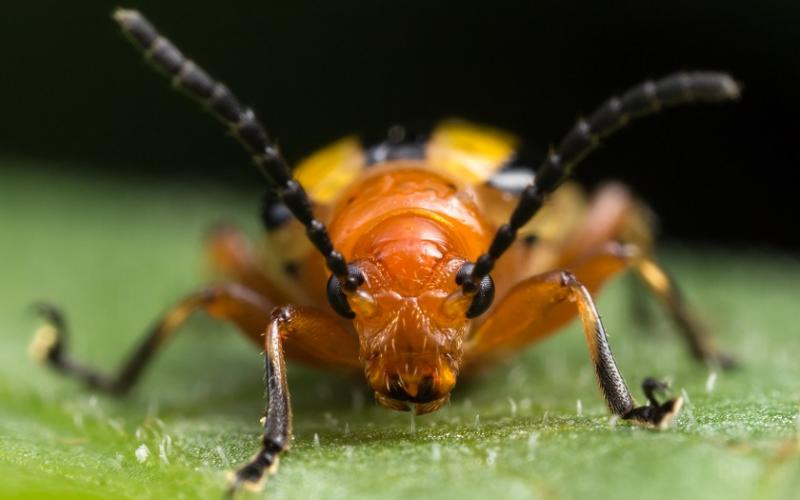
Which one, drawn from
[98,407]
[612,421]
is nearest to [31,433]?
[98,407]

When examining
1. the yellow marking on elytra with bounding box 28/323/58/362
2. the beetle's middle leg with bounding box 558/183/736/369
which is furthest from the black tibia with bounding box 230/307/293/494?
the yellow marking on elytra with bounding box 28/323/58/362

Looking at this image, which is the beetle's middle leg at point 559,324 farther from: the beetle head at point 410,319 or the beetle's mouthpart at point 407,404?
the beetle's mouthpart at point 407,404

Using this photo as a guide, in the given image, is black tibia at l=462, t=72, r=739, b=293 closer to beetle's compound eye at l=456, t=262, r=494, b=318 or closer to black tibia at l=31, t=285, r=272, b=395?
beetle's compound eye at l=456, t=262, r=494, b=318

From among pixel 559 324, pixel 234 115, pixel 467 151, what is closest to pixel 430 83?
pixel 467 151

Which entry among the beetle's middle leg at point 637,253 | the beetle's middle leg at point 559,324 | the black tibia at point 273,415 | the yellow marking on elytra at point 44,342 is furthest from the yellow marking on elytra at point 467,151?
the yellow marking on elytra at point 44,342

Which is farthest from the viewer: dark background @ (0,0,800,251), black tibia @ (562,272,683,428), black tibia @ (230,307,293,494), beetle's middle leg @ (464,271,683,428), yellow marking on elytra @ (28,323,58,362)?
dark background @ (0,0,800,251)
